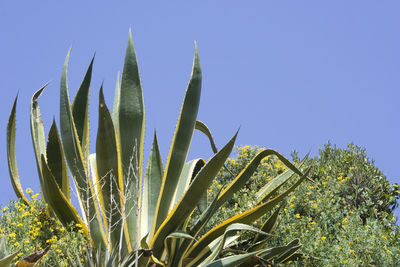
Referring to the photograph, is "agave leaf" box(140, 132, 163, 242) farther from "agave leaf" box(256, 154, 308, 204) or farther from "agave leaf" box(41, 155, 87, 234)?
"agave leaf" box(256, 154, 308, 204)

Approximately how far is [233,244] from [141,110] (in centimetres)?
159

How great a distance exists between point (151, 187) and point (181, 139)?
2.17 feet

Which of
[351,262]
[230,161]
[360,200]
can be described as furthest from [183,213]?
[360,200]

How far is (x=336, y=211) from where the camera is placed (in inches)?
381

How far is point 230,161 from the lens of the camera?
36.6 feet

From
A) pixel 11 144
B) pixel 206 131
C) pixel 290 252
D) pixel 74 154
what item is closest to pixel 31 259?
pixel 74 154

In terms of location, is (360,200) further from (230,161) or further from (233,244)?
(233,244)

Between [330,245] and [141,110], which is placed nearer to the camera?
[141,110]

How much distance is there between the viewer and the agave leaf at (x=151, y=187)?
6598mm

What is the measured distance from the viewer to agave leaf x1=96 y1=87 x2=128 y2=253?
20.3 feet

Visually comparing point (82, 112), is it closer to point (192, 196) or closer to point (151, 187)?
point (151, 187)

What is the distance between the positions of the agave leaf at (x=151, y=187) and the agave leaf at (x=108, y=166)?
0.34 meters

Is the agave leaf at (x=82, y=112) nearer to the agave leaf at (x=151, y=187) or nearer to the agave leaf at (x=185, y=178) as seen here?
the agave leaf at (x=151, y=187)

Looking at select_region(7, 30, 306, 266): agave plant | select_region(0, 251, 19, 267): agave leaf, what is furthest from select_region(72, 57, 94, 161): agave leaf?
select_region(0, 251, 19, 267): agave leaf
